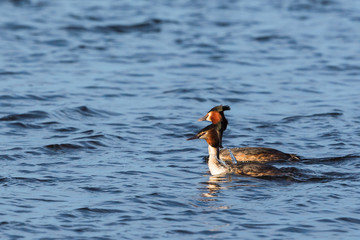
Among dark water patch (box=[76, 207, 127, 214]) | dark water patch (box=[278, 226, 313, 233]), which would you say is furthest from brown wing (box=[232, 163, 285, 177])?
dark water patch (box=[76, 207, 127, 214])

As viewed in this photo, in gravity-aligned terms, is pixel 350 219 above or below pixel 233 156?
above

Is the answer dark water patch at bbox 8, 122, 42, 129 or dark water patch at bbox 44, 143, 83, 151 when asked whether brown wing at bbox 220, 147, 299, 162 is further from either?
dark water patch at bbox 8, 122, 42, 129

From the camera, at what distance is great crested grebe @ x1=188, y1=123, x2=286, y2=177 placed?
1135 centimetres

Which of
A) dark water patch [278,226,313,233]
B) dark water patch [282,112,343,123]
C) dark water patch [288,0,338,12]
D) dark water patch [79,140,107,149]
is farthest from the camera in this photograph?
dark water patch [288,0,338,12]

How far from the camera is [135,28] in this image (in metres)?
27.2

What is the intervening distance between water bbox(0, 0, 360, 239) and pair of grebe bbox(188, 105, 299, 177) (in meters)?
0.25

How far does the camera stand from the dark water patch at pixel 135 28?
87.5 feet

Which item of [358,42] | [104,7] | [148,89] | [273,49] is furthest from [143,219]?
[104,7]

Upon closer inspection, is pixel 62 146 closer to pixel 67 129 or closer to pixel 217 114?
pixel 67 129

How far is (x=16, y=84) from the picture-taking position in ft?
60.1

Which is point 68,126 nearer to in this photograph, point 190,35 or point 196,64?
point 196,64

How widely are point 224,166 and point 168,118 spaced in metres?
4.07

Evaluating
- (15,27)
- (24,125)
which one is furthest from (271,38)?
(24,125)

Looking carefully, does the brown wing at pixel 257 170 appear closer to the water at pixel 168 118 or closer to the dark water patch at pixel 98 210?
the water at pixel 168 118
